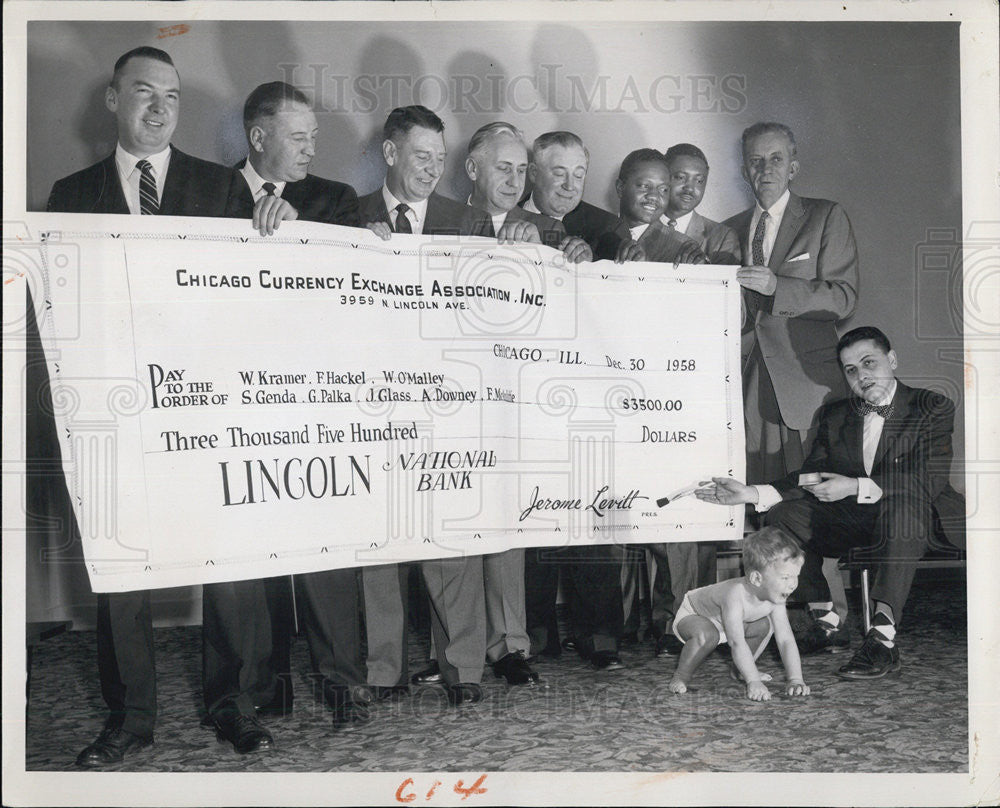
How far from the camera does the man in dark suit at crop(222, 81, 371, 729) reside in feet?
9.57

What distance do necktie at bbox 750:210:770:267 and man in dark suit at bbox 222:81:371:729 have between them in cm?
126

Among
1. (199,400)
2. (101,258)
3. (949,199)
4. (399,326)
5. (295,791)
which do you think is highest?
(949,199)

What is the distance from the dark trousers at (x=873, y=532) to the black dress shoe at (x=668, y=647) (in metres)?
0.41

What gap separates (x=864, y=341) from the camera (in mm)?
3223

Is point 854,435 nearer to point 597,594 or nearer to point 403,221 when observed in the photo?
point 597,594

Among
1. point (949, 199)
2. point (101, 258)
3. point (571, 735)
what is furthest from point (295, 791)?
point (949, 199)

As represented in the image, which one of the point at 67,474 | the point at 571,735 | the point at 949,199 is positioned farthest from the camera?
the point at 949,199

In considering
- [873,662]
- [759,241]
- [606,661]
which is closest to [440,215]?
[759,241]

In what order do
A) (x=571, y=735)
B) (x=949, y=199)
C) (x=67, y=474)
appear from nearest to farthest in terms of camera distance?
(x=67, y=474)
(x=571, y=735)
(x=949, y=199)

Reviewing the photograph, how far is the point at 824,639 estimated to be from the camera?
10.9 feet

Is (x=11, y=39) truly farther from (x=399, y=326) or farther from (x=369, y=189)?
(x=399, y=326)

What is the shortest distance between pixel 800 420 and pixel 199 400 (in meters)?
1.84

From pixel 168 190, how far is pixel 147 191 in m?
0.06

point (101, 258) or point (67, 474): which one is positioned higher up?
point (101, 258)
